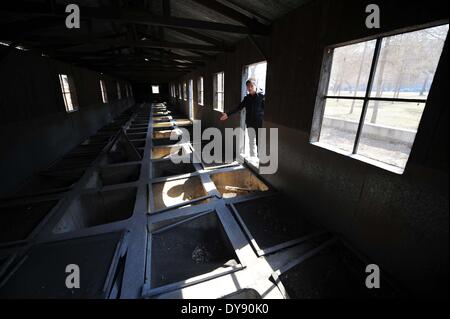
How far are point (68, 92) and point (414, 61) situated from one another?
953 centimetres

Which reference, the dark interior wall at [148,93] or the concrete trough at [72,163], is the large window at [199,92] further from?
the dark interior wall at [148,93]

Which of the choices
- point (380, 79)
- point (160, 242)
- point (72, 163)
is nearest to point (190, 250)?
point (160, 242)

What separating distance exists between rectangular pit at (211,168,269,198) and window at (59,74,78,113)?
5.99 metres

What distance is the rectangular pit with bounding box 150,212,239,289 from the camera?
8.54 ft

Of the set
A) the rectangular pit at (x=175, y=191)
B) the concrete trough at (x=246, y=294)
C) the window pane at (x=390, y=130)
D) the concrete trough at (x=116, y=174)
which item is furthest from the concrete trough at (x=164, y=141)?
the window pane at (x=390, y=130)

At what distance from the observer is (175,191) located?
170 inches

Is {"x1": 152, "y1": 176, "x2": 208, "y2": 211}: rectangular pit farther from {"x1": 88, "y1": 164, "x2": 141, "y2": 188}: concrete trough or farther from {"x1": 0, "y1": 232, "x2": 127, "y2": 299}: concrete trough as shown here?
{"x1": 0, "y1": 232, "x2": 127, "y2": 299}: concrete trough

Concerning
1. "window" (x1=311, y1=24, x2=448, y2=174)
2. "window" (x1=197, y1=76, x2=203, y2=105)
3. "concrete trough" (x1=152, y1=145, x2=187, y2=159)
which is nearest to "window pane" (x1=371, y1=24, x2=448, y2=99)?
"window" (x1=311, y1=24, x2=448, y2=174)

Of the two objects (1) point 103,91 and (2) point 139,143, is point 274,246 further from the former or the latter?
(1) point 103,91

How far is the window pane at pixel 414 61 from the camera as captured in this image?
1884 mm

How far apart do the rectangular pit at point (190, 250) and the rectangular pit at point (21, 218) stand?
1729 millimetres

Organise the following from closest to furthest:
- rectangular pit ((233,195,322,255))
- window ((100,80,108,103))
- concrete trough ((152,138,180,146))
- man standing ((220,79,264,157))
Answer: rectangular pit ((233,195,322,255)) → man standing ((220,79,264,157)) → concrete trough ((152,138,180,146)) → window ((100,80,108,103))
